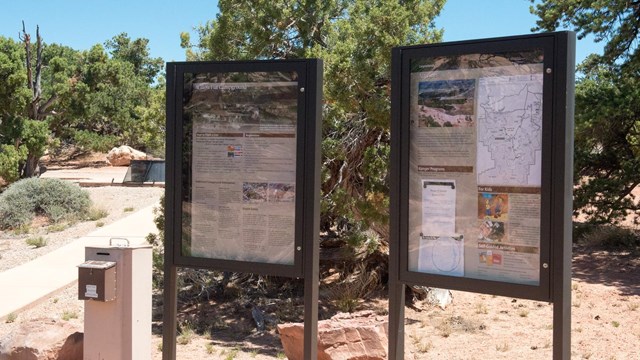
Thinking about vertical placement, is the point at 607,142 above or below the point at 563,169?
above

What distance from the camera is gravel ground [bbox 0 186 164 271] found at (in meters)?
13.4

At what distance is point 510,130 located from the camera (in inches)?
155

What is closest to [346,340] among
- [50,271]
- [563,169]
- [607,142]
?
[563,169]

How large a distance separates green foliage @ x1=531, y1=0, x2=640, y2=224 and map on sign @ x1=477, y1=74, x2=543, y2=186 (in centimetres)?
894

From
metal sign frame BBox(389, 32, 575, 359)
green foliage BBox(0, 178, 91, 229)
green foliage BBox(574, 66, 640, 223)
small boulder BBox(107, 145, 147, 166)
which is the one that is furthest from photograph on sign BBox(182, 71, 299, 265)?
small boulder BBox(107, 145, 147, 166)

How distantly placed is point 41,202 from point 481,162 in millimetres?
14809

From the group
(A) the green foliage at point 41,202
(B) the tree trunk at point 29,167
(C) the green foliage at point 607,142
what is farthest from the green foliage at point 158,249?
(B) the tree trunk at point 29,167

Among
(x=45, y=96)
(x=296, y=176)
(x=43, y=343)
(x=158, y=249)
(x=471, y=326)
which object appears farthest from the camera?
(x=45, y=96)

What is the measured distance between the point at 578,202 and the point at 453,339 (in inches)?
207

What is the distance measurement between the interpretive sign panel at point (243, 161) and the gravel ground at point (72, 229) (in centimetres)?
869

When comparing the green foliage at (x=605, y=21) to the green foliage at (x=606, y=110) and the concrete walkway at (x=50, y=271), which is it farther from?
the concrete walkway at (x=50, y=271)

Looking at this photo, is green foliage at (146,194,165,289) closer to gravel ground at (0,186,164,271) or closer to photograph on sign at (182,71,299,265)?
gravel ground at (0,186,164,271)

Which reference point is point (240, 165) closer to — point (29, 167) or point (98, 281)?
point (98, 281)

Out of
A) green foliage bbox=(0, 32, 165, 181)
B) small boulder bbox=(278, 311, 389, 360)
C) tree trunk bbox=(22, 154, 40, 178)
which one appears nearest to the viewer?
small boulder bbox=(278, 311, 389, 360)
